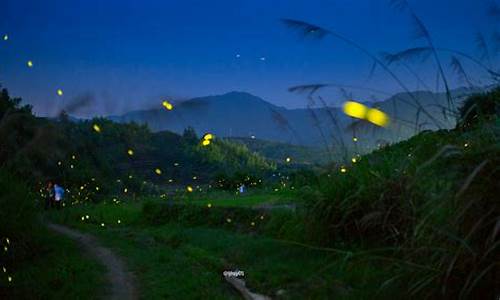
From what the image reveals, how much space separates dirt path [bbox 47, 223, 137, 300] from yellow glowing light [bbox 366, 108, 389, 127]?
443 centimetres

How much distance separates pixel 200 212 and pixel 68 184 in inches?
812

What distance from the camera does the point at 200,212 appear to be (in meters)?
16.1

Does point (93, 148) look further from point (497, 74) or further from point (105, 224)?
point (497, 74)

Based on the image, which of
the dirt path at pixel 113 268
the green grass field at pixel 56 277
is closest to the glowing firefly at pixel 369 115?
the dirt path at pixel 113 268

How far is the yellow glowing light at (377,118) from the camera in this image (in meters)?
5.27

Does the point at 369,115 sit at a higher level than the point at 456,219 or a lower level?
higher

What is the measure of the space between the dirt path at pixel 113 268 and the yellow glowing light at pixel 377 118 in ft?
14.5

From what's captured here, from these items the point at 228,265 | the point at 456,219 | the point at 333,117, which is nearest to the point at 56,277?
the point at 228,265

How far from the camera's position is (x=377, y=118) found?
5375 mm

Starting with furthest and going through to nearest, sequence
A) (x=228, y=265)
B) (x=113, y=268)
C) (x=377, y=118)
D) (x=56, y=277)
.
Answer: (x=113, y=268)
(x=56, y=277)
(x=228, y=265)
(x=377, y=118)

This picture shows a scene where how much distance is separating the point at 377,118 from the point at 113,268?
6683 millimetres

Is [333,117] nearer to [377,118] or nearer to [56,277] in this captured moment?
[377,118]

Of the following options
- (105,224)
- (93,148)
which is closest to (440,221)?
(105,224)

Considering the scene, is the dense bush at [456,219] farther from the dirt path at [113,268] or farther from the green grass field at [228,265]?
the dirt path at [113,268]
